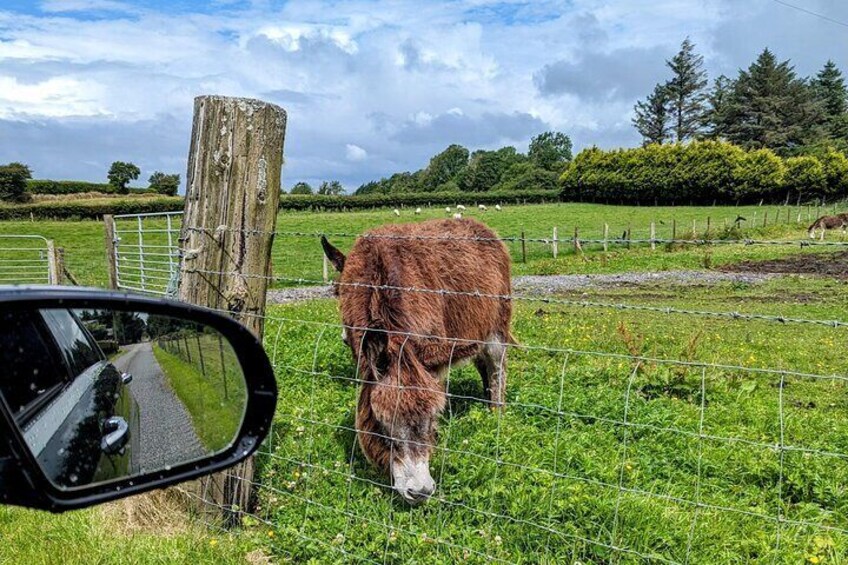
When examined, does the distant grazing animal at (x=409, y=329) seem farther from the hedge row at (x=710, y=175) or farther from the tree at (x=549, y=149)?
the tree at (x=549, y=149)

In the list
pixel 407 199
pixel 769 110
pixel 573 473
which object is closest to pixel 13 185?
pixel 407 199

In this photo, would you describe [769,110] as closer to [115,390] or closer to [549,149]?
[549,149]

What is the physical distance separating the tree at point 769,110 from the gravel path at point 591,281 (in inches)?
2614

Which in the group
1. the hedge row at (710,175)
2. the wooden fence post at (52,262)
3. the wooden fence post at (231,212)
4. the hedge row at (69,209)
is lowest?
the wooden fence post at (52,262)

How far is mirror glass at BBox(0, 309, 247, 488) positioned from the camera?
1.43 meters

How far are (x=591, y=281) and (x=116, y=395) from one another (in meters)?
18.9

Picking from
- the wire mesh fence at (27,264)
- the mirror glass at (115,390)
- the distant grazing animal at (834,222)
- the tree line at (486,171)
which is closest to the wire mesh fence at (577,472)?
the mirror glass at (115,390)

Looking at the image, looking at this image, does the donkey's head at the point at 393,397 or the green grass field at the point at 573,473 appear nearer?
the green grass field at the point at 573,473

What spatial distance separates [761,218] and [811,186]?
16.2 metres

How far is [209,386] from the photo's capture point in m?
2.15

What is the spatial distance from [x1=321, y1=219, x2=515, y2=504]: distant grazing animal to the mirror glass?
150cm

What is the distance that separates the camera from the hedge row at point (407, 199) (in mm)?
58312

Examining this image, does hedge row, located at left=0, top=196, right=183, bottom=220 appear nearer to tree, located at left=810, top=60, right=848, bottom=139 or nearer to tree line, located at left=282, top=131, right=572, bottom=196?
tree line, located at left=282, top=131, right=572, bottom=196

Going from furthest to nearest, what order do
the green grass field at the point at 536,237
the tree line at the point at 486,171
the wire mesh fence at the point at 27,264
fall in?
1. the tree line at the point at 486,171
2. the green grass field at the point at 536,237
3. the wire mesh fence at the point at 27,264
